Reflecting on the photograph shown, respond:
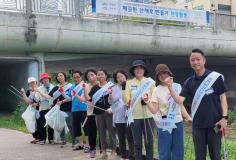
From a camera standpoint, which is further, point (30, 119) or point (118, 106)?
point (30, 119)

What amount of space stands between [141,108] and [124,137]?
0.95 metres

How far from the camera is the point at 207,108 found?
4.61 meters

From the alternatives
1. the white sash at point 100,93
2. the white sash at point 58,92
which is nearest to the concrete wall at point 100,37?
the white sash at point 58,92

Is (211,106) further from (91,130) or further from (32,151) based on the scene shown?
(32,151)

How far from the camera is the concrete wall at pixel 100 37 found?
564 inches

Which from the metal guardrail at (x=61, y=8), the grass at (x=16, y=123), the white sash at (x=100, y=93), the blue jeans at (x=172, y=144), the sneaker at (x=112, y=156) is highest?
the metal guardrail at (x=61, y=8)

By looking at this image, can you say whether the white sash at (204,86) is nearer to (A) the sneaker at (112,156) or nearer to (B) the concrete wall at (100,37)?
(A) the sneaker at (112,156)

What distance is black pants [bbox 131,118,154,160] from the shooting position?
6.09m

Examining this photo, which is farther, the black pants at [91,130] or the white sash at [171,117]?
the black pants at [91,130]

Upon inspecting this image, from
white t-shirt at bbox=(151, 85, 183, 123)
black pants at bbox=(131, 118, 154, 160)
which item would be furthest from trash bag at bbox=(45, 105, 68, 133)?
white t-shirt at bbox=(151, 85, 183, 123)

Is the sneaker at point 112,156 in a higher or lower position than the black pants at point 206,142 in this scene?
lower

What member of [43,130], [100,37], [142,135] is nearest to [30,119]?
[43,130]

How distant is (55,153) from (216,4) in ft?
181

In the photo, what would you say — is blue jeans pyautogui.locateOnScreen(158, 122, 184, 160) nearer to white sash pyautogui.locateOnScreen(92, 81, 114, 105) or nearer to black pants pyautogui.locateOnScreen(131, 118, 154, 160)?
black pants pyautogui.locateOnScreen(131, 118, 154, 160)
